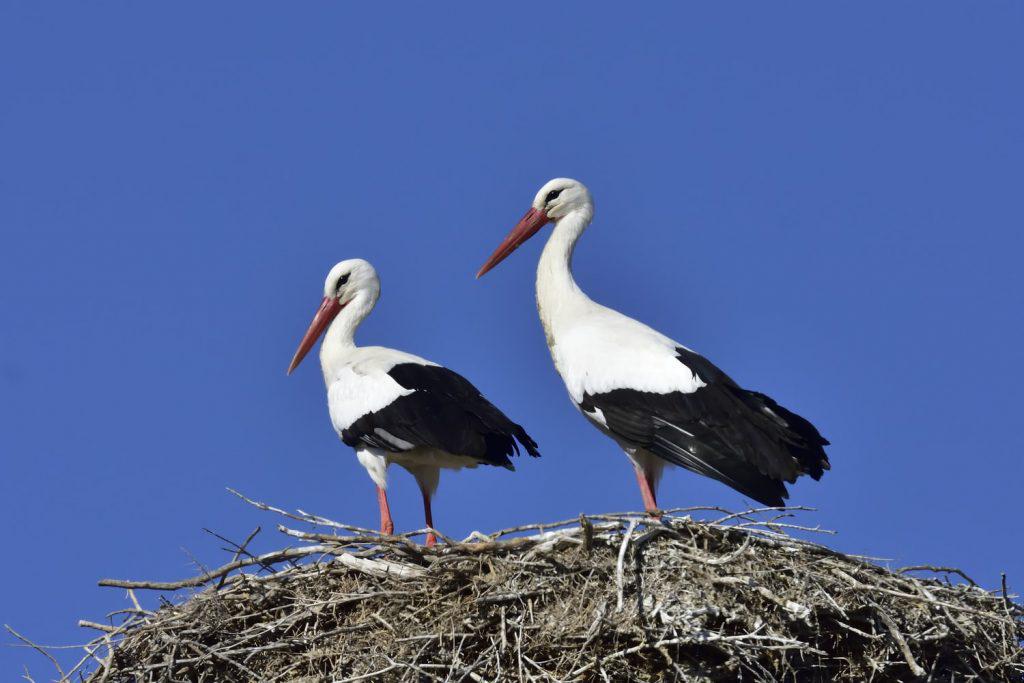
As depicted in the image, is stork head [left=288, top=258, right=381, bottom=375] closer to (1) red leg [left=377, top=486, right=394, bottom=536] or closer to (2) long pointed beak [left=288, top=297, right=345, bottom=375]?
(2) long pointed beak [left=288, top=297, right=345, bottom=375]

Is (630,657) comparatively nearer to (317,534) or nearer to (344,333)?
(317,534)

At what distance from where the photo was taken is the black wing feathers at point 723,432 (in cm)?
722

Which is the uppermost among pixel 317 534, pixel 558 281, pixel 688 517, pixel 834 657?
pixel 558 281

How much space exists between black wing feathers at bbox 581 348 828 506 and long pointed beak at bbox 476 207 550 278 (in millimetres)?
1553

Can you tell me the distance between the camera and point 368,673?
20.9 ft

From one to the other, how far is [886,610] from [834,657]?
26 cm

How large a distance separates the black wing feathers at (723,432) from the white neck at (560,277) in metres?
0.73

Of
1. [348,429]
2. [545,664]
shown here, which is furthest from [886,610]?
[348,429]

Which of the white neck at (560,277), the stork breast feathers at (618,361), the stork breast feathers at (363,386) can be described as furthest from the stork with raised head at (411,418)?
the white neck at (560,277)

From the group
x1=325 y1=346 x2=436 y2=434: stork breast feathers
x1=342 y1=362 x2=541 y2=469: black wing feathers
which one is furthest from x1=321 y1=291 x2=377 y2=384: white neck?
x1=342 y1=362 x2=541 y2=469: black wing feathers

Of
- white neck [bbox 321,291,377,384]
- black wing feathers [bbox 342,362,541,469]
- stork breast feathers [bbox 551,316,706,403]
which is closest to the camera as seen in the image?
stork breast feathers [bbox 551,316,706,403]

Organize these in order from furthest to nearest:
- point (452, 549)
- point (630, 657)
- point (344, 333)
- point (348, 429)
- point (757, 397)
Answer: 1. point (344, 333)
2. point (348, 429)
3. point (757, 397)
4. point (452, 549)
5. point (630, 657)

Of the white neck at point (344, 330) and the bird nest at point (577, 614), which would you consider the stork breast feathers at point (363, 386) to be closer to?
the white neck at point (344, 330)

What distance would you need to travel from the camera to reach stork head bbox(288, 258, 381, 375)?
31.1 feet
